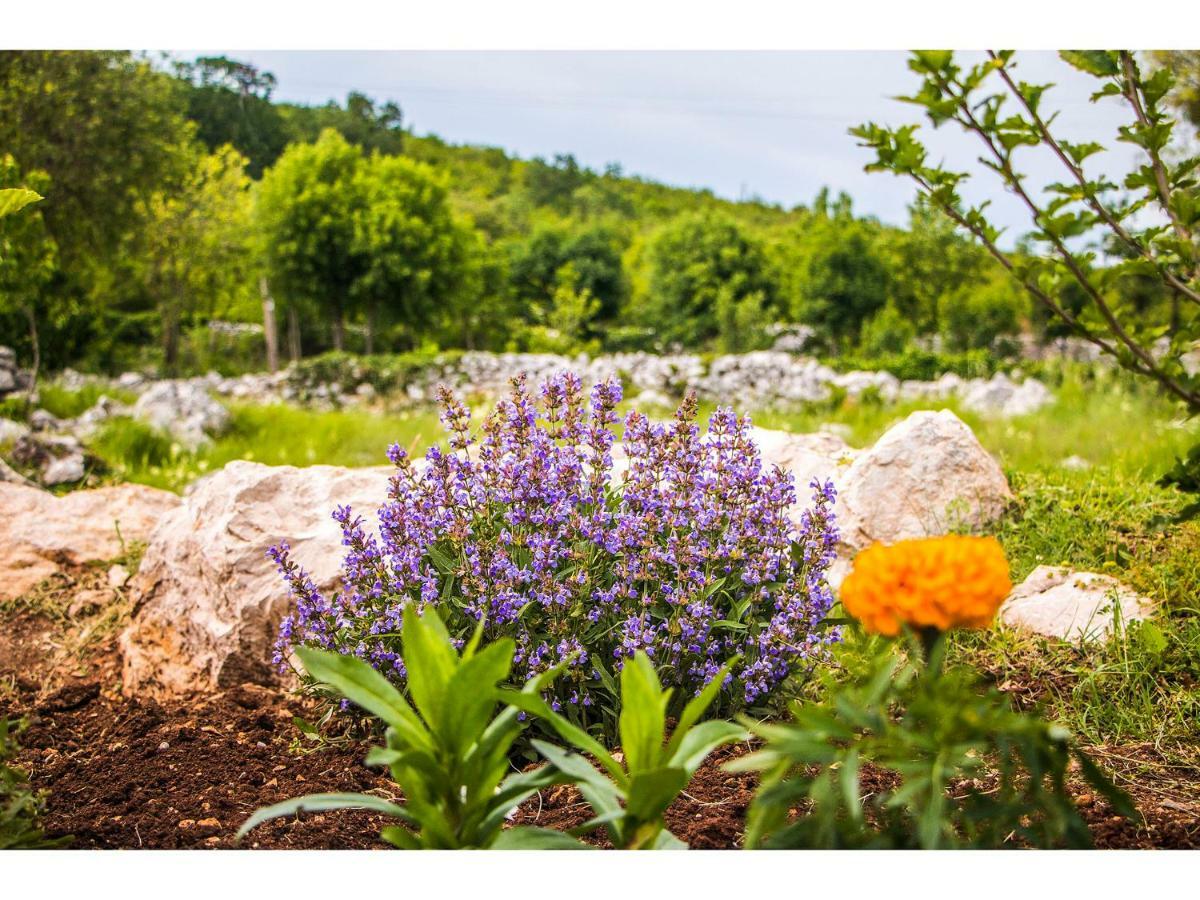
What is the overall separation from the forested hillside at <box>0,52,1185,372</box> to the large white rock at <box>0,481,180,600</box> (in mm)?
1253

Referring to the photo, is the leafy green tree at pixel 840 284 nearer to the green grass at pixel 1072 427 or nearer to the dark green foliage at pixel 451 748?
the green grass at pixel 1072 427

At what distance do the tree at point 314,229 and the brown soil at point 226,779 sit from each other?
266 inches

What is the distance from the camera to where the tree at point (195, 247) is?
823cm

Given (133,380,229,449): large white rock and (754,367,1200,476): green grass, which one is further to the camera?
(133,380,229,449): large white rock

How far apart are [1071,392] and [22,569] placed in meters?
8.71

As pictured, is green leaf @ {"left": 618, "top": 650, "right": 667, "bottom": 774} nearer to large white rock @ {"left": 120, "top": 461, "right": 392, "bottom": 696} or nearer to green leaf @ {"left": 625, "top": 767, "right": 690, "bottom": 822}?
green leaf @ {"left": 625, "top": 767, "right": 690, "bottom": 822}

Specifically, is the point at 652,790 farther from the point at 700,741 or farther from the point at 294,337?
A: the point at 294,337

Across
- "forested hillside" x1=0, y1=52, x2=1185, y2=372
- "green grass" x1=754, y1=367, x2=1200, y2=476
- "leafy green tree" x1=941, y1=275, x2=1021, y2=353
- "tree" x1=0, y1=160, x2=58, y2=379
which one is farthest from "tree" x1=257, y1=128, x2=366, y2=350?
"leafy green tree" x1=941, y1=275, x2=1021, y2=353

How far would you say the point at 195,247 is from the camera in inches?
353

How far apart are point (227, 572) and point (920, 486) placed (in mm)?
2364

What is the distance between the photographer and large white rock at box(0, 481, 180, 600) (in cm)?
355

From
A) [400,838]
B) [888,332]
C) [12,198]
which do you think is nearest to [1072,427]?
[400,838]

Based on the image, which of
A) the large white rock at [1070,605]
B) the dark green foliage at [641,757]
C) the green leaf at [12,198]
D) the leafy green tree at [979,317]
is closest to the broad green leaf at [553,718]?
the dark green foliage at [641,757]

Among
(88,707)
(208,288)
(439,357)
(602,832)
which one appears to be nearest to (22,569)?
(88,707)
